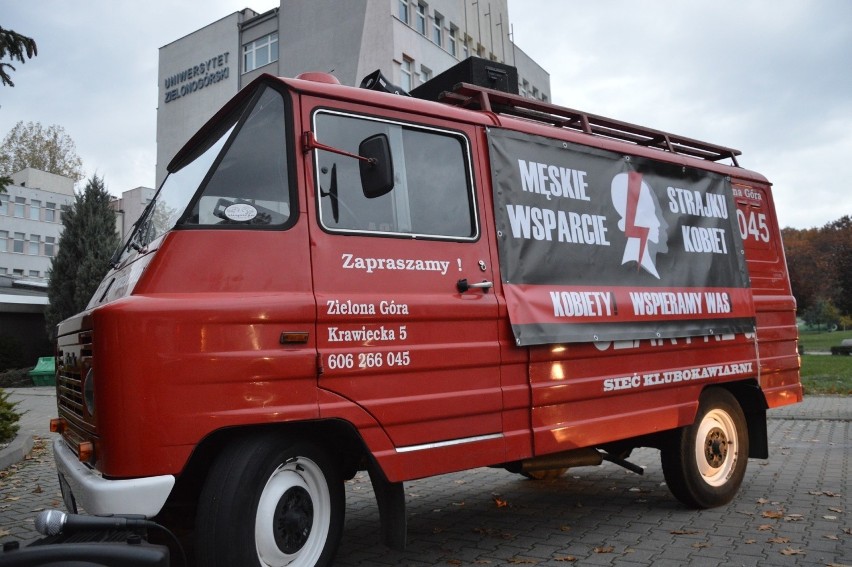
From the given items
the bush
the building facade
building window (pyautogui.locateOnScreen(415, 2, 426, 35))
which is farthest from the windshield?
building window (pyautogui.locateOnScreen(415, 2, 426, 35))

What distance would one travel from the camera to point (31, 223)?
56219 millimetres

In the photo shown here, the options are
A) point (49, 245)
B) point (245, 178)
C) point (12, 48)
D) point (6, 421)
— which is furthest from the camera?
point (49, 245)

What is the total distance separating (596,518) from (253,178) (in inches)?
149

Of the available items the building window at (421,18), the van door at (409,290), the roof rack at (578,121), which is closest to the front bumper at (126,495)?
the van door at (409,290)

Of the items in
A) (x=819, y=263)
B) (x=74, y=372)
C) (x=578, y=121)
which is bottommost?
(x=74, y=372)

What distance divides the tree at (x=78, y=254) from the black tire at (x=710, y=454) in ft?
82.9

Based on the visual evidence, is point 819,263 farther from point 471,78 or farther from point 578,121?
point 471,78

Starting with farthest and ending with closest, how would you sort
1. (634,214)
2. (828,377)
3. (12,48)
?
(828,377) → (12,48) → (634,214)

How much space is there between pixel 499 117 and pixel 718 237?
2.55 m

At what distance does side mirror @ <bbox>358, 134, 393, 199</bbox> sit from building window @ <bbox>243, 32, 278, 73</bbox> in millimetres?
32594

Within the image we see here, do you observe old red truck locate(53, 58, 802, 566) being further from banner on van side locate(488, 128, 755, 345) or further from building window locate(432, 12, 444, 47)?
building window locate(432, 12, 444, 47)

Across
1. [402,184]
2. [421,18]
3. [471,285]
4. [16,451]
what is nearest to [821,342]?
[421,18]

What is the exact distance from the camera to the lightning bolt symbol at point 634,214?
5.30m

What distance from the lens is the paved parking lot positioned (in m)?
4.55
